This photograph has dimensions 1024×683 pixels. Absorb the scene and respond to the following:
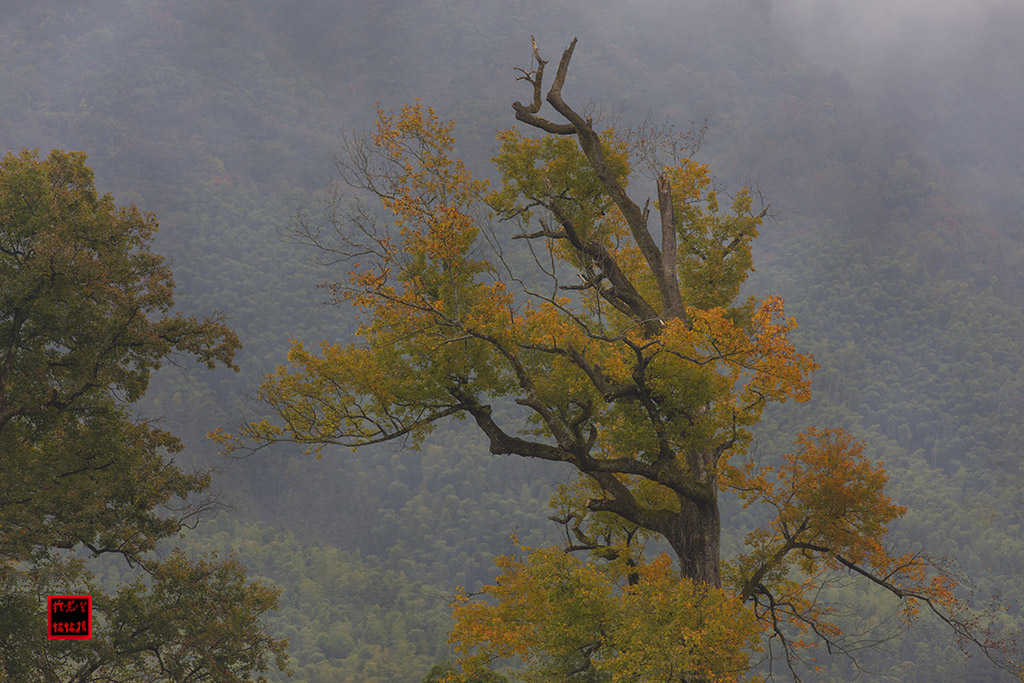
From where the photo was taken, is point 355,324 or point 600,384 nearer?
point 600,384

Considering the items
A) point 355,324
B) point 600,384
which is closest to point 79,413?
point 600,384

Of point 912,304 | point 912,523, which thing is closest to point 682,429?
point 912,523

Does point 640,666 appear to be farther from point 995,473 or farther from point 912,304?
point 912,304

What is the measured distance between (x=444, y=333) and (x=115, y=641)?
28.3ft

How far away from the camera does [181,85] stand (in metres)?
183

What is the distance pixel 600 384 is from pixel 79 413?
339 inches

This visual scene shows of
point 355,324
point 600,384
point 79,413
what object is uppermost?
point 355,324

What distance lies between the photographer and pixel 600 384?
1216cm

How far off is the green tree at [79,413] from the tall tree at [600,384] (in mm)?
3092

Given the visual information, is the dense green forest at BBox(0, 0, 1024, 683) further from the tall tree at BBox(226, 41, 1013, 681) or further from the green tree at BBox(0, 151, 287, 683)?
the tall tree at BBox(226, 41, 1013, 681)

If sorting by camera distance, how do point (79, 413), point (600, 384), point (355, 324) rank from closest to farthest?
1. point (600, 384)
2. point (79, 413)
3. point (355, 324)

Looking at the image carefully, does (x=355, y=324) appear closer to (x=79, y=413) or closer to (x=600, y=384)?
(x=79, y=413)

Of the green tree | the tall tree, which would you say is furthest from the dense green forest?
the tall tree

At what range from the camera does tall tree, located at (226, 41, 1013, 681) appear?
11.8 m
